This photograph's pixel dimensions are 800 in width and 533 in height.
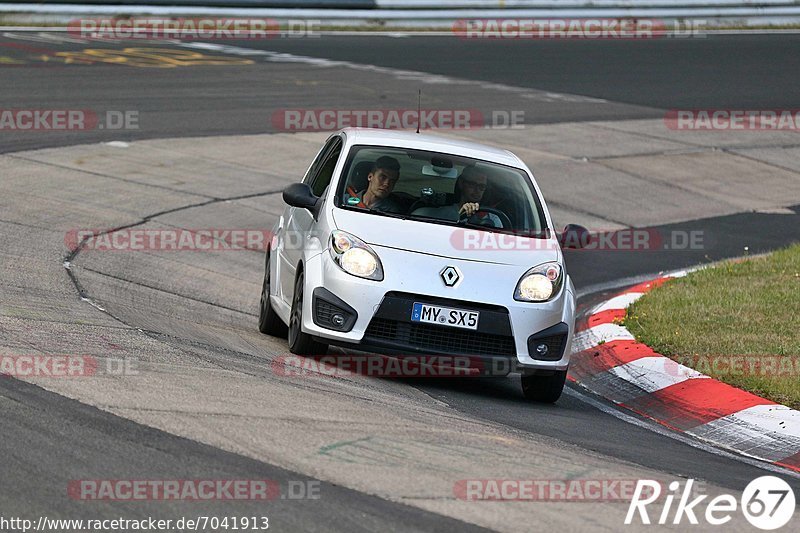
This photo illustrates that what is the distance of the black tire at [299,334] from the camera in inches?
325

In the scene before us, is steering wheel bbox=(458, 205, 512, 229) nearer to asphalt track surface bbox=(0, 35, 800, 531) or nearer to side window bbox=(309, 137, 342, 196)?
side window bbox=(309, 137, 342, 196)

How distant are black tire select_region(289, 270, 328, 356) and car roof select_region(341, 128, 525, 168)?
1307 mm

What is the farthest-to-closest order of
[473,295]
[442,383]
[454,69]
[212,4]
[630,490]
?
1. [212,4]
2. [454,69]
3. [442,383]
4. [473,295]
5. [630,490]

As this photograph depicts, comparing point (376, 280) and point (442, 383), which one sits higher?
point (376, 280)

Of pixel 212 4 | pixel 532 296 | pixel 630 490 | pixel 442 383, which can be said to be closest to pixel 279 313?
pixel 442 383

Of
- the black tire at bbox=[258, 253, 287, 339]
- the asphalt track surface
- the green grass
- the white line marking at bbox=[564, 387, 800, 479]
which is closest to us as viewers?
the asphalt track surface

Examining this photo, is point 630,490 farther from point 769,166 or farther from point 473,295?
point 769,166

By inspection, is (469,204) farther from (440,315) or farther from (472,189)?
(440,315)

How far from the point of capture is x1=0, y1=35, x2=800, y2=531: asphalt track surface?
17.3 ft

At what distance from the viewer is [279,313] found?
9.07 metres

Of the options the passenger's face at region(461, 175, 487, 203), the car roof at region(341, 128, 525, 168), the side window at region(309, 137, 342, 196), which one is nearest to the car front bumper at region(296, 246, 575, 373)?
the passenger's face at region(461, 175, 487, 203)

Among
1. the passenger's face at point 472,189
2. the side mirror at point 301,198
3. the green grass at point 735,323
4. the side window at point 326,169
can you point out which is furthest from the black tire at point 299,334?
the green grass at point 735,323

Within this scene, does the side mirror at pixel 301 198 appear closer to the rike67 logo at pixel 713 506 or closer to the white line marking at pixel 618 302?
the white line marking at pixel 618 302

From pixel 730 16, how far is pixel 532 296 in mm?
27587
